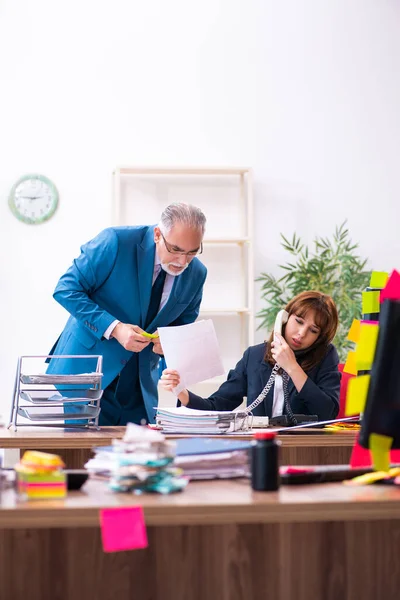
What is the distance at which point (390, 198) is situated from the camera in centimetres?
536

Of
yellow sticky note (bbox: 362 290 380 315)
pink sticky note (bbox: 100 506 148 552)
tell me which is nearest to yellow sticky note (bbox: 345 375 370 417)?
pink sticky note (bbox: 100 506 148 552)

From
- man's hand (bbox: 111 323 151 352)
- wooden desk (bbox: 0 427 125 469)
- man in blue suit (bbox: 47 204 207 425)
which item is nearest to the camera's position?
wooden desk (bbox: 0 427 125 469)

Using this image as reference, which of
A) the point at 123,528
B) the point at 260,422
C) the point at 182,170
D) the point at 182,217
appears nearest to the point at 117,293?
the point at 182,217

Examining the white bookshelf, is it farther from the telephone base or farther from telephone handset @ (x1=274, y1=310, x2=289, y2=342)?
the telephone base

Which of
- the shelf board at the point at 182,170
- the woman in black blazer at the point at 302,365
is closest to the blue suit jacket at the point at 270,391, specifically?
the woman in black blazer at the point at 302,365

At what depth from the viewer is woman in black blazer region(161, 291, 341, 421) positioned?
9.72ft

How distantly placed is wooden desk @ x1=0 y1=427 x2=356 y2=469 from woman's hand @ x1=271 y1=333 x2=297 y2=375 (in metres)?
0.45

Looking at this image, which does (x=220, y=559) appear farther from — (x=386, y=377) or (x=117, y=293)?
(x=117, y=293)

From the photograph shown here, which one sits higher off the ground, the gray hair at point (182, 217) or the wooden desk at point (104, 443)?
the gray hair at point (182, 217)

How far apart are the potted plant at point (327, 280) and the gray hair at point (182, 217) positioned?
2.12 meters

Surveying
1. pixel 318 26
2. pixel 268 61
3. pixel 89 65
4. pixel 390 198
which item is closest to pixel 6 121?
pixel 89 65

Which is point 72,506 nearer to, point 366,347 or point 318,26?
point 366,347

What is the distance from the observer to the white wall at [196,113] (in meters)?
5.11

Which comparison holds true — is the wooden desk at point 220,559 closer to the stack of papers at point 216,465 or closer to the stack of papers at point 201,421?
the stack of papers at point 216,465
